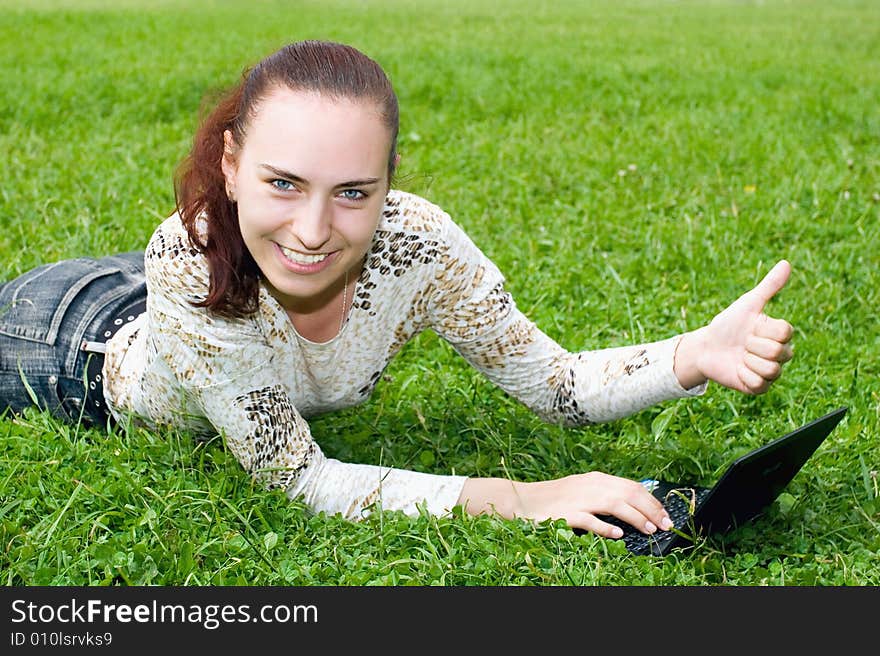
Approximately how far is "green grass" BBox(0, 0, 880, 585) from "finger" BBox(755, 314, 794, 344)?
1.76 ft

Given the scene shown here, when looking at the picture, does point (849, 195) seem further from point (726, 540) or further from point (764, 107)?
point (726, 540)

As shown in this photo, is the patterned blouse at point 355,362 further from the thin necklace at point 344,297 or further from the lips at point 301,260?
the lips at point 301,260

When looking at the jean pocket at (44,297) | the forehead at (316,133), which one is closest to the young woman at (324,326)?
the forehead at (316,133)

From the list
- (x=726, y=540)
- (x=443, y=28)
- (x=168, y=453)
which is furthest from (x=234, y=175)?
(x=443, y=28)

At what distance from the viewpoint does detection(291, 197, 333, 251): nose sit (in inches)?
92.7

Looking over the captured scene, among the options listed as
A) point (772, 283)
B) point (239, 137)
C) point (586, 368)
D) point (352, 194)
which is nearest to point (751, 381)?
point (772, 283)

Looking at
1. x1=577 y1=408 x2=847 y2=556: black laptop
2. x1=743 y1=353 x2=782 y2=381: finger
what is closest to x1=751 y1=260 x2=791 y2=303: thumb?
x1=743 y1=353 x2=782 y2=381: finger

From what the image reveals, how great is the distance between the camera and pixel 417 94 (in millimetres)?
7715

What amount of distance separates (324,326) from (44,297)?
45.4 inches

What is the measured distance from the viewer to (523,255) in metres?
4.79

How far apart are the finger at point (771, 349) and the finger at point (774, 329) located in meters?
0.01

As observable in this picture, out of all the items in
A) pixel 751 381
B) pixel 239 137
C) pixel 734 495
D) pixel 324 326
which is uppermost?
pixel 239 137

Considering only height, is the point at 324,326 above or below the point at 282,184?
below

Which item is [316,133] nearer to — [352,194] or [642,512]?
[352,194]
